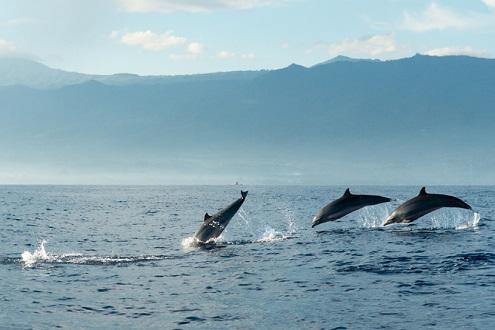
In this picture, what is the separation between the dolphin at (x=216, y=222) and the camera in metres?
35.8

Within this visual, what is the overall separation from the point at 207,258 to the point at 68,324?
12.7 meters

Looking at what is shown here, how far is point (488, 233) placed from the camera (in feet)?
139

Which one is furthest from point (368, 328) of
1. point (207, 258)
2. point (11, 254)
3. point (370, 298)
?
point (11, 254)

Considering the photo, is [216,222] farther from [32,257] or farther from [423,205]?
[423,205]

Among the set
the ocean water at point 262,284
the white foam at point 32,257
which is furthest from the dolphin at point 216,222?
the white foam at point 32,257

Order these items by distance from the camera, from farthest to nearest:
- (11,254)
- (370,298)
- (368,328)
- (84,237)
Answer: (84,237) < (11,254) < (370,298) < (368,328)

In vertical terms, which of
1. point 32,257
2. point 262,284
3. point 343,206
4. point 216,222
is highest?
point 343,206

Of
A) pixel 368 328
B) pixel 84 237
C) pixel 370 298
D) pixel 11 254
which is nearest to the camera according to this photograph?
pixel 368 328

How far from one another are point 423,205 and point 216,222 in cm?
1102

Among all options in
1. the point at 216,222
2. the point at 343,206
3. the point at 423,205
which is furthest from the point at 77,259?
the point at 423,205

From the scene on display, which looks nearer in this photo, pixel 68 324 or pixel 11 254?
pixel 68 324

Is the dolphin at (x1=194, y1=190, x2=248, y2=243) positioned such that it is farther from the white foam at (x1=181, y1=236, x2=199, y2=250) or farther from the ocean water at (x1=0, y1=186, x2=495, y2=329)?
the ocean water at (x1=0, y1=186, x2=495, y2=329)

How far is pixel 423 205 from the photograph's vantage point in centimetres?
3772

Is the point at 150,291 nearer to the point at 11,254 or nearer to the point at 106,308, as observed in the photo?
the point at 106,308
